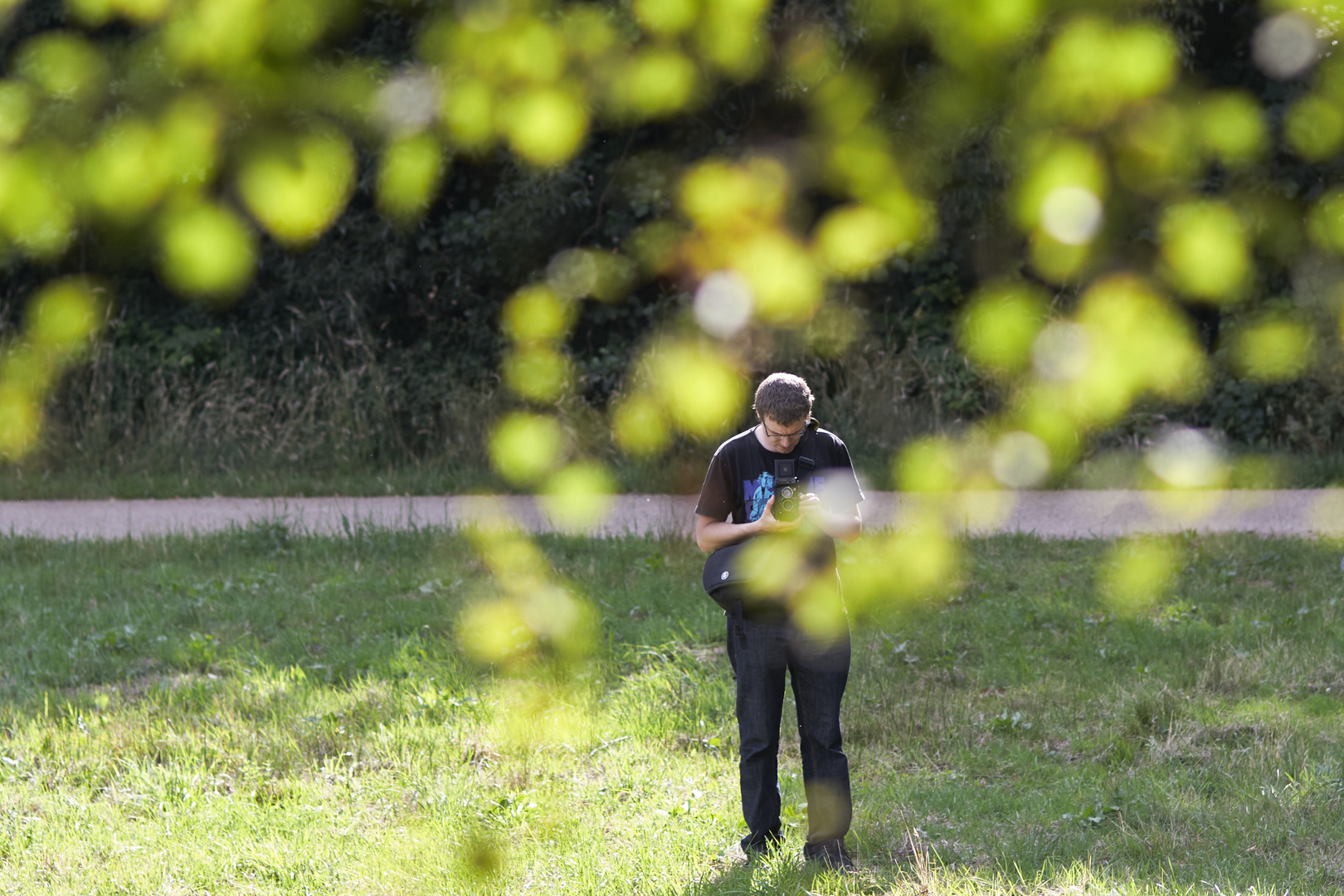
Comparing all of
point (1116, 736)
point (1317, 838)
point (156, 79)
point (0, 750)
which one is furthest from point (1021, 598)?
point (156, 79)

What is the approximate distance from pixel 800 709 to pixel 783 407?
943 mm

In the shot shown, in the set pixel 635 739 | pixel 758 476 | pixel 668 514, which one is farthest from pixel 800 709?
pixel 668 514

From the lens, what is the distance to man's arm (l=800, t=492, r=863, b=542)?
141 inches

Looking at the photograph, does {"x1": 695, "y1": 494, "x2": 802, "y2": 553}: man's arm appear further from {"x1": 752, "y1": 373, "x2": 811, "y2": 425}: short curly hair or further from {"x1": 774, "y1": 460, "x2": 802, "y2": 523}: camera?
{"x1": 752, "y1": 373, "x2": 811, "y2": 425}: short curly hair

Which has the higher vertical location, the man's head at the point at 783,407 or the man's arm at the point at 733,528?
the man's head at the point at 783,407

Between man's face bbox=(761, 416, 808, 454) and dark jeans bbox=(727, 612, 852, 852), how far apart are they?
516 mm

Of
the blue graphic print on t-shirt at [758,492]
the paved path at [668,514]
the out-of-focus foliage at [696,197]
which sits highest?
the out-of-focus foliage at [696,197]

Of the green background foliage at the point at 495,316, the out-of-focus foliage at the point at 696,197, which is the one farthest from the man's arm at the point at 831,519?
the out-of-focus foliage at the point at 696,197

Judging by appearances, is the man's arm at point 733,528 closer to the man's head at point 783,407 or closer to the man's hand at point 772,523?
the man's hand at point 772,523

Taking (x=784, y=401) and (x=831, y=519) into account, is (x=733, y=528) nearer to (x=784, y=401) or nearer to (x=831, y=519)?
(x=831, y=519)

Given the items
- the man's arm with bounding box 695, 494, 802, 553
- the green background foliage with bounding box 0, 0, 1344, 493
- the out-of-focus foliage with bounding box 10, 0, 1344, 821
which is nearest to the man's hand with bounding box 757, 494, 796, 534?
the man's arm with bounding box 695, 494, 802, 553

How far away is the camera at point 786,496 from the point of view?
141 inches

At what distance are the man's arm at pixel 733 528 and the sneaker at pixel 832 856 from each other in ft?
3.16

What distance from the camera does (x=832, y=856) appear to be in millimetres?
3859
